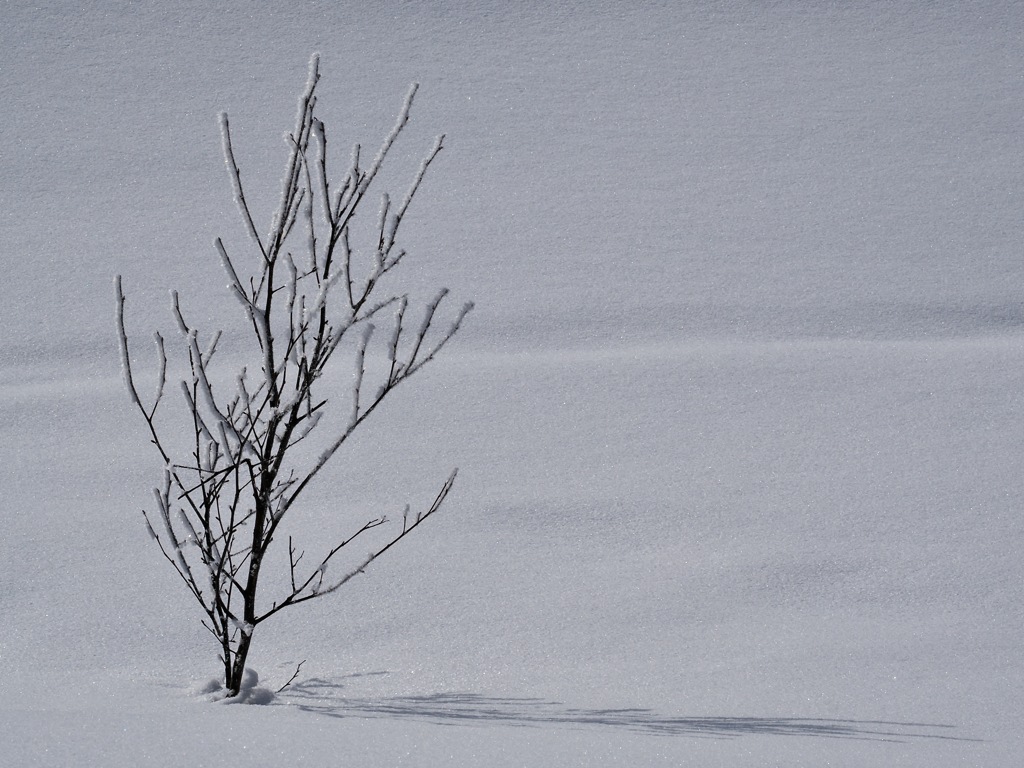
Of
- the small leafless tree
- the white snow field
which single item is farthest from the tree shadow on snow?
the small leafless tree

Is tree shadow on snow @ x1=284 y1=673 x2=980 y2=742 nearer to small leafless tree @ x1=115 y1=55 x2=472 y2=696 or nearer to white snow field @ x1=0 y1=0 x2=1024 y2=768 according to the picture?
white snow field @ x1=0 y1=0 x2=1024 y2=768

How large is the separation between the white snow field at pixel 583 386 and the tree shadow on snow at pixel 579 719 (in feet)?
0.07

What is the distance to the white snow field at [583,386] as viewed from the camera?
8.13ft

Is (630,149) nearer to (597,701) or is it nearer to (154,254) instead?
(154,254)

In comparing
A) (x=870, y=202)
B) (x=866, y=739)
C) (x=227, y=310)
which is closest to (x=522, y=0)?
(x=870, y=202)

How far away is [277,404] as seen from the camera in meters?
2.24

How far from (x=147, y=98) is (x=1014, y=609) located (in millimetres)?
7430

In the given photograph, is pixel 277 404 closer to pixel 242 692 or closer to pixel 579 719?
pixel 242 692

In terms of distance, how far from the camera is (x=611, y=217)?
655 cm

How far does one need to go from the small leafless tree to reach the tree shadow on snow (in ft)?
0.90

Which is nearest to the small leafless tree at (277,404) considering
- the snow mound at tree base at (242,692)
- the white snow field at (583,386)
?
the snow mound at tree base at (242,692)

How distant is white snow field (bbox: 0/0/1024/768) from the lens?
2479 millimetres

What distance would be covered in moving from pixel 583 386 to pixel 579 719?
254 cm

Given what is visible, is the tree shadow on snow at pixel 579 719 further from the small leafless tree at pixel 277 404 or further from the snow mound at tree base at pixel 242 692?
the small leafless tree at pixel 277 404
